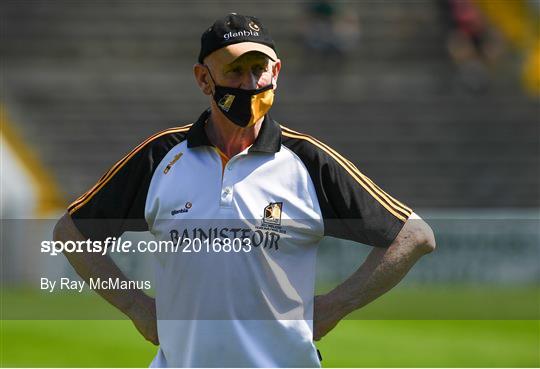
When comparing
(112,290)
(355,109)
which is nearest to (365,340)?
(112,290)

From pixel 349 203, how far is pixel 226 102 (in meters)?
0.62

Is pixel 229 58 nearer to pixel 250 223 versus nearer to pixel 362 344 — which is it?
pixel 250 223

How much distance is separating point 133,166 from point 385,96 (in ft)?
60.5

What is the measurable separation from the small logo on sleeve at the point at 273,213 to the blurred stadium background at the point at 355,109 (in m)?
10.5

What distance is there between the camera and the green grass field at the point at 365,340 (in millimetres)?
11672

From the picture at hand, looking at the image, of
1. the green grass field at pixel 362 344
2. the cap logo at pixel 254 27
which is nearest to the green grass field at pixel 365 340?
the green grass field at pixel 362 344

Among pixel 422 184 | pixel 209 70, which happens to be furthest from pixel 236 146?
pixel 422 184

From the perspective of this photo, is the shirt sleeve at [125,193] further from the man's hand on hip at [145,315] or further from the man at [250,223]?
the man's hand on hip at [145,315]

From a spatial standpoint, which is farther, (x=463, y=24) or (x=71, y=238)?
(x=463, y=24)

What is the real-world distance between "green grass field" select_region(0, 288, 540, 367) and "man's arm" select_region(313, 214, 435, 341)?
5.94 m

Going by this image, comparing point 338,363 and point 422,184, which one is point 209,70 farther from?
point 422,184

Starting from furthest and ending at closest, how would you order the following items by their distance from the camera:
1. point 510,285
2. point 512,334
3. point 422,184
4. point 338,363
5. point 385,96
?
point 385,96 < point 422,184 < point 510,285 < point 512,334 < point 338,363

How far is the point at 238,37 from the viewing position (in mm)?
4781

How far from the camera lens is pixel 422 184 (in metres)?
21.4
